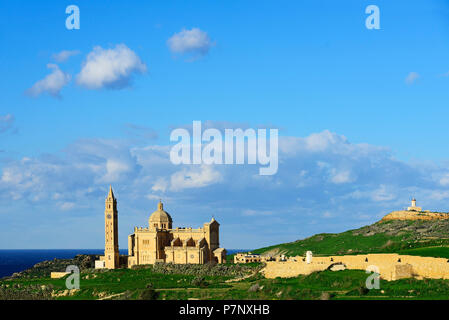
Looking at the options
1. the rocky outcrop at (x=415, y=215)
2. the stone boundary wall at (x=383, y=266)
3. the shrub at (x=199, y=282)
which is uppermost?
the rocky outcrop at (x=415, y=215)

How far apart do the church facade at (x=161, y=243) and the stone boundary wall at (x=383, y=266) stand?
18984 mm

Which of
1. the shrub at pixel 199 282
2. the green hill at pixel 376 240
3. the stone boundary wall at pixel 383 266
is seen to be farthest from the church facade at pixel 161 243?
the stone boundary wall at pixel 383 266

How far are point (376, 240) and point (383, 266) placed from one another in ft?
123

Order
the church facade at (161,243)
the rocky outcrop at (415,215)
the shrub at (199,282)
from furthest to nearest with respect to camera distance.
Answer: the rocky outcrop at (415,215) < the church facade at (161,243) < the shrub at (199,282)

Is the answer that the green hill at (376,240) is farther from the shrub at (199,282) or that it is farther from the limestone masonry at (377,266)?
the shrub at (199,282)

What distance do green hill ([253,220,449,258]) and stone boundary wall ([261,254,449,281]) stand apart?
1306 cm

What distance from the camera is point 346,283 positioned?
62688 mm

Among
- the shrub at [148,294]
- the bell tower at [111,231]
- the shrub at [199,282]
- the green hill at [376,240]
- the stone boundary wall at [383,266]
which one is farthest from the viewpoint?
the bell tower at [111,231]

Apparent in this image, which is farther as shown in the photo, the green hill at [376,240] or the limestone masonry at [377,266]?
the green hill at [376,240]

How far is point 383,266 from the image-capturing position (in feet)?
217

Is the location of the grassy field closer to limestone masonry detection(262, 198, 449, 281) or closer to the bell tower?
limestone masonry detection(262, 198, 449, 281)

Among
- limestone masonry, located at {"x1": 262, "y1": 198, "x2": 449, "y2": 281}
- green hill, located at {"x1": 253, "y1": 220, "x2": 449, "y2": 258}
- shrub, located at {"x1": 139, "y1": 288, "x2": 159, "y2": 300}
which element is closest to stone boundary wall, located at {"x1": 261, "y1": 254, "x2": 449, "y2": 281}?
limestone masonry, located at {"x1": 262, "y1": 198, "x2": 449, "y2": 281}

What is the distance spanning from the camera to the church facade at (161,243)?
312ft
